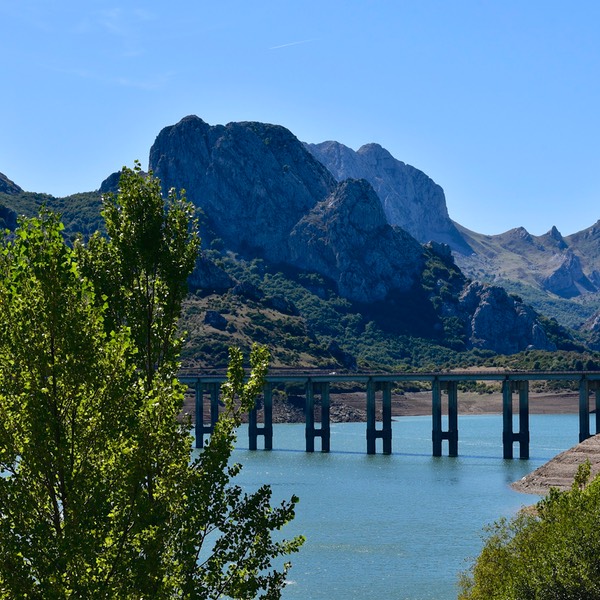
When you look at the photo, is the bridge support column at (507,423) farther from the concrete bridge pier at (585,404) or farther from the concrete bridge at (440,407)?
the concrete bridge pier at (585,404)

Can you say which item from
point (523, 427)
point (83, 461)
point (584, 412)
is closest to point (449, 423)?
point (523, 427)

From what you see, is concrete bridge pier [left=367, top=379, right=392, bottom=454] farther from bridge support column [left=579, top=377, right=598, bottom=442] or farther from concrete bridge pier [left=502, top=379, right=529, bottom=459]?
bridge support column [left=579, top=377, right=598, bottom=442]

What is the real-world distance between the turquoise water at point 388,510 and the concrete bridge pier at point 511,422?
2419 millimetres

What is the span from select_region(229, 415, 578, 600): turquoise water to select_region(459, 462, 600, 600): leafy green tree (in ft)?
37.7

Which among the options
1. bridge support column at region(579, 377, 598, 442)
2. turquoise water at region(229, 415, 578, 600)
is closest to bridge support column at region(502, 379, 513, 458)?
Answer: turquoise water at region(229, 415, 578, 600)

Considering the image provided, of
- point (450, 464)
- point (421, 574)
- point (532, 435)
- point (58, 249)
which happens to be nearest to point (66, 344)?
point (58, 249)

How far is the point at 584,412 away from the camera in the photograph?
139125mm

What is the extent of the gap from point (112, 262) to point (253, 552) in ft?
24.1

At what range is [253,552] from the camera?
2380 cm

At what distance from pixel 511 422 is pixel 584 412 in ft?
31.3

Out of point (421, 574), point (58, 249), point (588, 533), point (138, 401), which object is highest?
point (58, 249)

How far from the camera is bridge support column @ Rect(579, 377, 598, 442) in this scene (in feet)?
446

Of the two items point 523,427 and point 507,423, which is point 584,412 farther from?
point 507,423

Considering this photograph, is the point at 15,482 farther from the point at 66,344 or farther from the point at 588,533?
the point at 588,533
